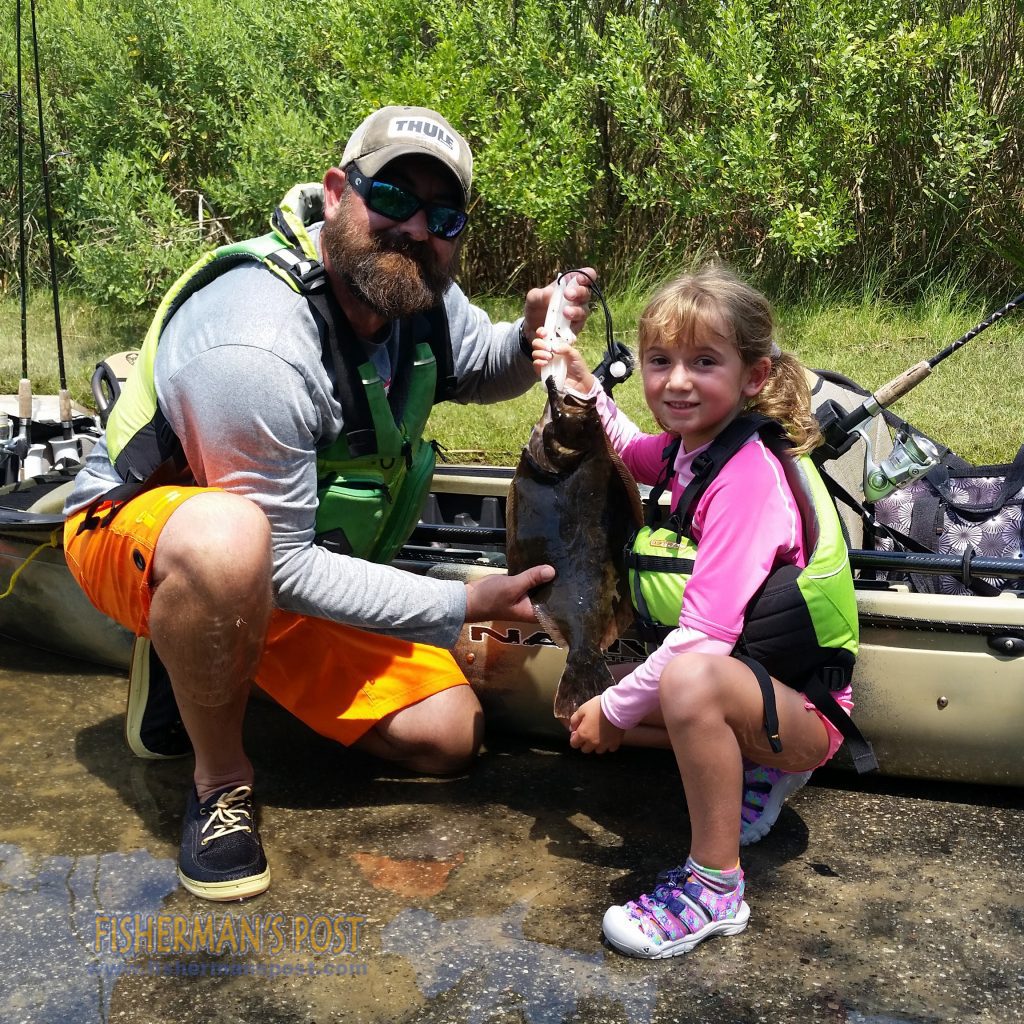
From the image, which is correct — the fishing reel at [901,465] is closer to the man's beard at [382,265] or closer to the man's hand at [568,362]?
the man's hand at [568,362]

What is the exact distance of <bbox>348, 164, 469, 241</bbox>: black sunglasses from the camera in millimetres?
3418

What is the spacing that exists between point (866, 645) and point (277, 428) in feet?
5.71

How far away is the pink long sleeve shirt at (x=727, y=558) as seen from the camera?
9.62 ft

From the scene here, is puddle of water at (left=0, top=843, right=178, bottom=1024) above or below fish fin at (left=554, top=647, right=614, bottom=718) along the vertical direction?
below

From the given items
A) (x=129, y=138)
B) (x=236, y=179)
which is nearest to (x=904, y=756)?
(x=236, y=179)

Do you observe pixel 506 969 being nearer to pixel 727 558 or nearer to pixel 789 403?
pixel 727 558

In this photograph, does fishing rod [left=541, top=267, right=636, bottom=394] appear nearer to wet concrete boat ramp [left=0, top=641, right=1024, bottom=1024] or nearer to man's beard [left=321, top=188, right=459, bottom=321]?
man's beard [left=321, top=188, right=459, bottom=321]

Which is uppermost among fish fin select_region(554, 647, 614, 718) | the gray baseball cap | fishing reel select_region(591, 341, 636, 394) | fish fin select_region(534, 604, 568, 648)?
the gray baseball cap

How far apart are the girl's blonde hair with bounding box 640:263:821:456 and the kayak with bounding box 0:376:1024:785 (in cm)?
48

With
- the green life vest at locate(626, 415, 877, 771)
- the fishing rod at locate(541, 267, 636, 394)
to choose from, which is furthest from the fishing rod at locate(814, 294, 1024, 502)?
the fishing rod at locate(541, 267, 636, 394)

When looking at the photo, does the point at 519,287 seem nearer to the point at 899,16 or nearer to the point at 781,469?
the point at 899,16

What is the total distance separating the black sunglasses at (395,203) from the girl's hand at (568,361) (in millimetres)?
535

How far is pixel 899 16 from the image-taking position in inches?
368

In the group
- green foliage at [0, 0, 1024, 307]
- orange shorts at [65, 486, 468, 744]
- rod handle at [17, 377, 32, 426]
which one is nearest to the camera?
orange shorts at [65, 486, 468, 744]
